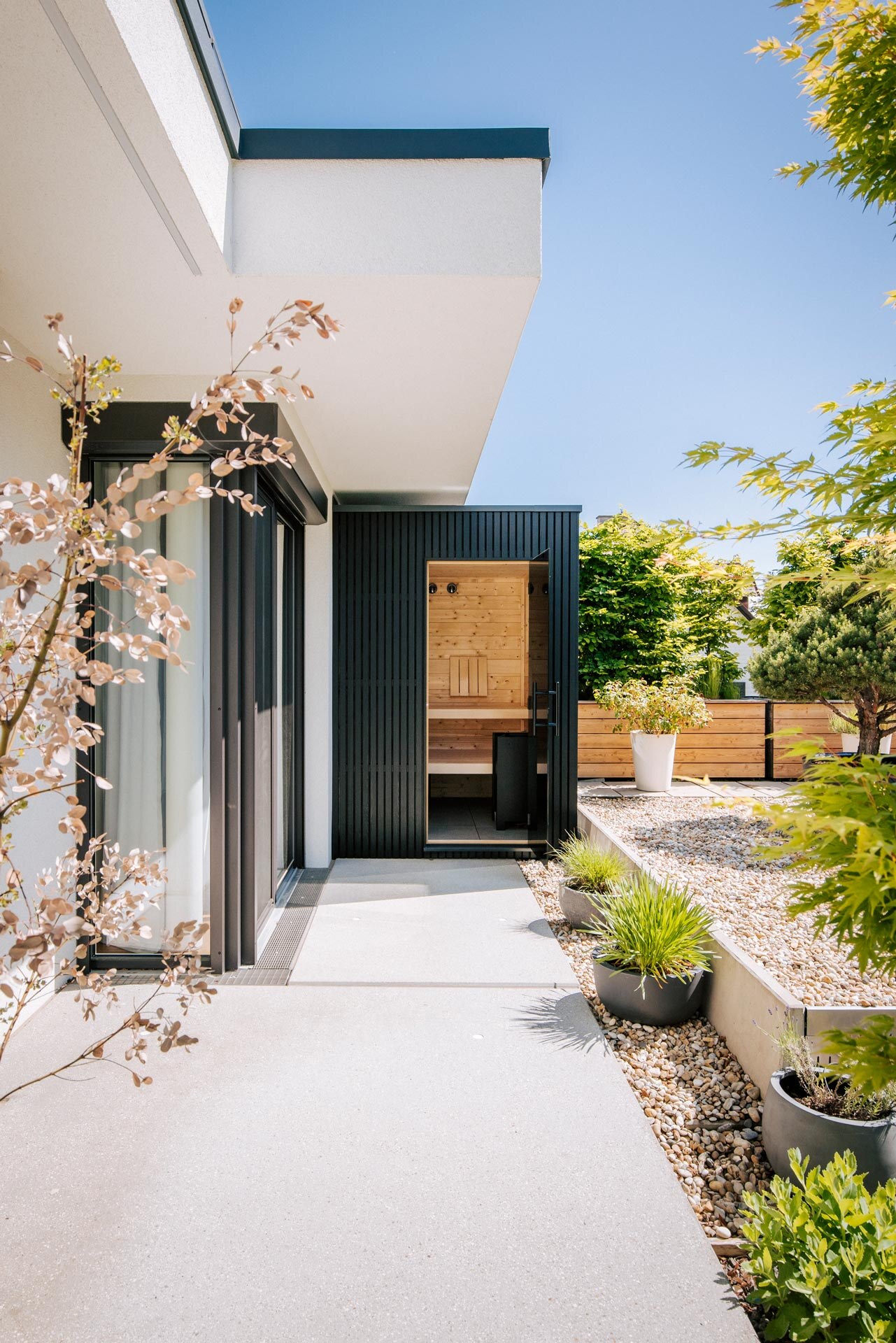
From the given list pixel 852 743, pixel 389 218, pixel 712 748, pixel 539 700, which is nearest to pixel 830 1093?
pixel 389 218

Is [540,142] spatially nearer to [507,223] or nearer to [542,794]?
[507,223]

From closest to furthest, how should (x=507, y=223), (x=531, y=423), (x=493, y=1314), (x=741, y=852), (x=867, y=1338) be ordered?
(x=867, y=1338) < (x=493, y=1314) < (x=507, y=223) < (x=741, y=852) < (x=531, y=423)

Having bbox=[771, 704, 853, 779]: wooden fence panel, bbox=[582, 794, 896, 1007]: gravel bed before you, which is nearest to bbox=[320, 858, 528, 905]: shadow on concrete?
bbox=[582, 794, 896, 1007]: gravel bed

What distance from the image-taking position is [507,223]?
94.5 inches

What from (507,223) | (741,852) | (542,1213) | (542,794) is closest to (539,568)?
(542,794)

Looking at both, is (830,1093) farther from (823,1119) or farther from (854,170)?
(854,170)

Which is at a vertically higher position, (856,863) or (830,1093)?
(856,863)

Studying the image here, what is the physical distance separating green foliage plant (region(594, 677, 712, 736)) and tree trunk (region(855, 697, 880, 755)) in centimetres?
143

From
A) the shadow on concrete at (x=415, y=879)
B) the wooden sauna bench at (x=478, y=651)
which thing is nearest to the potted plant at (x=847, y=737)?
the wooden sauna bench at (x=478, y=651)

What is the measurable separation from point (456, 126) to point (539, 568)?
3.19 metres

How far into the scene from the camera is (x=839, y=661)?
6008mm

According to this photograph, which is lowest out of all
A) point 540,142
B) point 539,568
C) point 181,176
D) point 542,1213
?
point 542,1213

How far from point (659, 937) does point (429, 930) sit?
4.68 feet

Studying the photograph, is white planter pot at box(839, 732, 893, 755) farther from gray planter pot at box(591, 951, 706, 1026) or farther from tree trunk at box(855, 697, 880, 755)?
gray planter pot at box(591, 951, 706, 1026)
